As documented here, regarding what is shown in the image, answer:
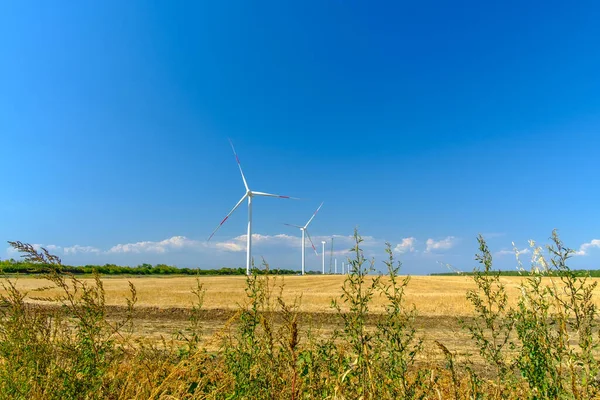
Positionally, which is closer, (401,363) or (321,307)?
(401,363)

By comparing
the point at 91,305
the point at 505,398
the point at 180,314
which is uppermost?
the point at 91,305

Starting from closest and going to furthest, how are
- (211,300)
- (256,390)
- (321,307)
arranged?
(256,390)
(321,307)
(211,300)

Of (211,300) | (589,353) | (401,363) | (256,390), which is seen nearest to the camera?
(589,353)

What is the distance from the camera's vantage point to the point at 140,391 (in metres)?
3.67

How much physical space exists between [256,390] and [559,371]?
8.96 feet

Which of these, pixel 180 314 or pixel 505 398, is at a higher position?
pixel 505 398

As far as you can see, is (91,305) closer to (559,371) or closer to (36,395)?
(36,395)

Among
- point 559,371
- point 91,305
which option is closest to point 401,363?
point 559,371

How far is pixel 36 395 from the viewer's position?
11.0ft

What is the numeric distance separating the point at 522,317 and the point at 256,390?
295 centimetres

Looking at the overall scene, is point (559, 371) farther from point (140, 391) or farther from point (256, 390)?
point (140, 391)

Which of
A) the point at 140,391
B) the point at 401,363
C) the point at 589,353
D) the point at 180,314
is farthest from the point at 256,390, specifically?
the point at 180,314

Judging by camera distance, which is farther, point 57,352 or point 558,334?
point 57,352

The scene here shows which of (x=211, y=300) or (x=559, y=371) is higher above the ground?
(x=559, y=371)
